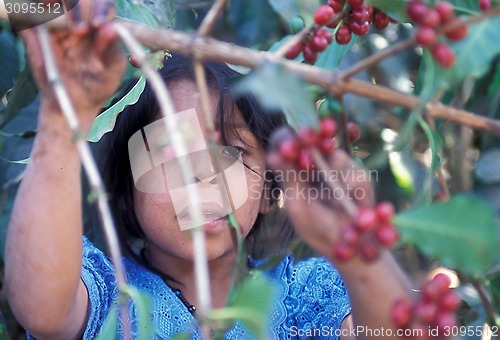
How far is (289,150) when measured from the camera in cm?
56

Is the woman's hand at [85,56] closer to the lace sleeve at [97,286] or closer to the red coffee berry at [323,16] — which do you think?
the red coffee berry at [323,16]

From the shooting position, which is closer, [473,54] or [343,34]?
[473,54]

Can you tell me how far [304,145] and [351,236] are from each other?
0.08m

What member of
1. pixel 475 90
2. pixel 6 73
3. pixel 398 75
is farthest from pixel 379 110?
pixel 6 73

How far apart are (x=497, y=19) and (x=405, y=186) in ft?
4.87

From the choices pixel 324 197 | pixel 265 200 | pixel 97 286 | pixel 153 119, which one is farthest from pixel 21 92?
pixel 324 197

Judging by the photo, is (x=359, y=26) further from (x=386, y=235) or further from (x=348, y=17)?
(x=386, y=235)

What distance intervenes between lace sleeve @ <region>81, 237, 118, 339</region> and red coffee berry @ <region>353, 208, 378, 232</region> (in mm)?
637

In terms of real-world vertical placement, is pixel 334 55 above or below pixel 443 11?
below

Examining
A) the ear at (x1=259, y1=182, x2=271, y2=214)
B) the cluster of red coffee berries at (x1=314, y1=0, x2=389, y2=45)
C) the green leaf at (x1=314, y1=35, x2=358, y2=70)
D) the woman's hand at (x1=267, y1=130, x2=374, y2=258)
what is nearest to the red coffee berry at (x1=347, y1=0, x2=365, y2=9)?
the cluster of red coffee berries at (x1=314, y1=0, x2=389, y2=45)

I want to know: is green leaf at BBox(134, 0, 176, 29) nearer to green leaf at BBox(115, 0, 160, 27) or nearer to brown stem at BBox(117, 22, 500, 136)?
green leaf at BBox(115, 0, 160, 27)

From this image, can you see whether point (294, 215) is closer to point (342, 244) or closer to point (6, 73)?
point (342, 244)

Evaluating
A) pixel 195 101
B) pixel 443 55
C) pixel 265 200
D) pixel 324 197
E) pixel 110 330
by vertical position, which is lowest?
pixel 265 200

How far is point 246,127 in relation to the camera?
1.21 metres
